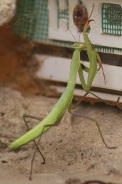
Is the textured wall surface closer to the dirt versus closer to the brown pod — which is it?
the brown pod

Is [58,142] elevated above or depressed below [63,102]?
below

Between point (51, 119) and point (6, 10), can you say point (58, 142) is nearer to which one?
point (51, 119)

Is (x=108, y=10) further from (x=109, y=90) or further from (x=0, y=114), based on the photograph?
(x=0, y=114)

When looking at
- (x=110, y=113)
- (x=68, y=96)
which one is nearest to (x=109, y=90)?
(x=110, y=113)

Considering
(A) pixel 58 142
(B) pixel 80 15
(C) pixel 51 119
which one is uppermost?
(B) pixel 80 15

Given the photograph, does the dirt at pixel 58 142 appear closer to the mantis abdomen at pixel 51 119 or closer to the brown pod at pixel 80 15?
the mantis abdomen at pixel 51 119

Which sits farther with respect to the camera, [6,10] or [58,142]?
[6,10]

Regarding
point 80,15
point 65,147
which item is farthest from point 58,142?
point 80,15
